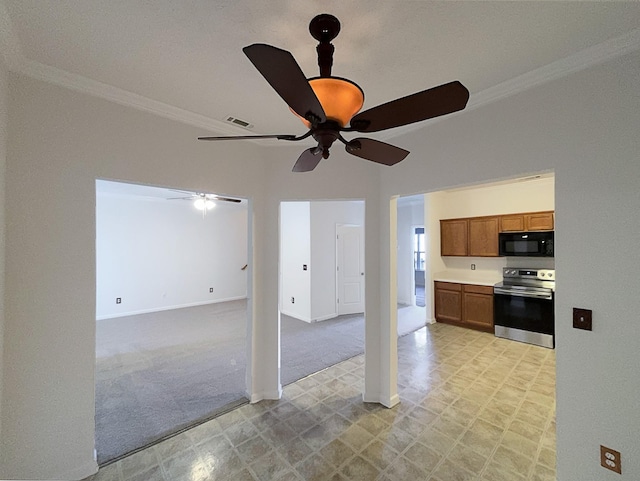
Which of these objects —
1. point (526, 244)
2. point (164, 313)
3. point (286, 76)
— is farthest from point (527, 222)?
point (164, 313)

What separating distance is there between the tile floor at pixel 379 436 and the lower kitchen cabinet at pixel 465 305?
4.54ft

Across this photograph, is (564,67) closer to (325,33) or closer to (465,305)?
(325,33)

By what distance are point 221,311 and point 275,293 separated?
429 centimetres

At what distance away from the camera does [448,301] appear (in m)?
5.15

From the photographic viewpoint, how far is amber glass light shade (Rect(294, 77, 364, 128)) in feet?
3.48

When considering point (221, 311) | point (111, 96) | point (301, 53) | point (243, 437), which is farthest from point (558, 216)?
point (221, 311)

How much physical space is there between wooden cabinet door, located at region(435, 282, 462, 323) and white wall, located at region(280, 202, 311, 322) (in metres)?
2.68

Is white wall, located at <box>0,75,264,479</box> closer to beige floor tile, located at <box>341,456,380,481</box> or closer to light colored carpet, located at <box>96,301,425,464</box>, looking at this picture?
light colored carpet, located at <box>96,301,425,464</box>

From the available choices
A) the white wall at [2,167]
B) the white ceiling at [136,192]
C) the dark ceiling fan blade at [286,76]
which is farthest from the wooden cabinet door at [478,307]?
the white wall at [2,167]

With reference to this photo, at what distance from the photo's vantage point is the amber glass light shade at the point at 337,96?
1.06 m

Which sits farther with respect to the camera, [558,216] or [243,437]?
[243,437]

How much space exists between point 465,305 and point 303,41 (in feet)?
16.7

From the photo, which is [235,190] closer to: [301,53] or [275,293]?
[275,293]

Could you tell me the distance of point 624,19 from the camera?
49.0 inches
